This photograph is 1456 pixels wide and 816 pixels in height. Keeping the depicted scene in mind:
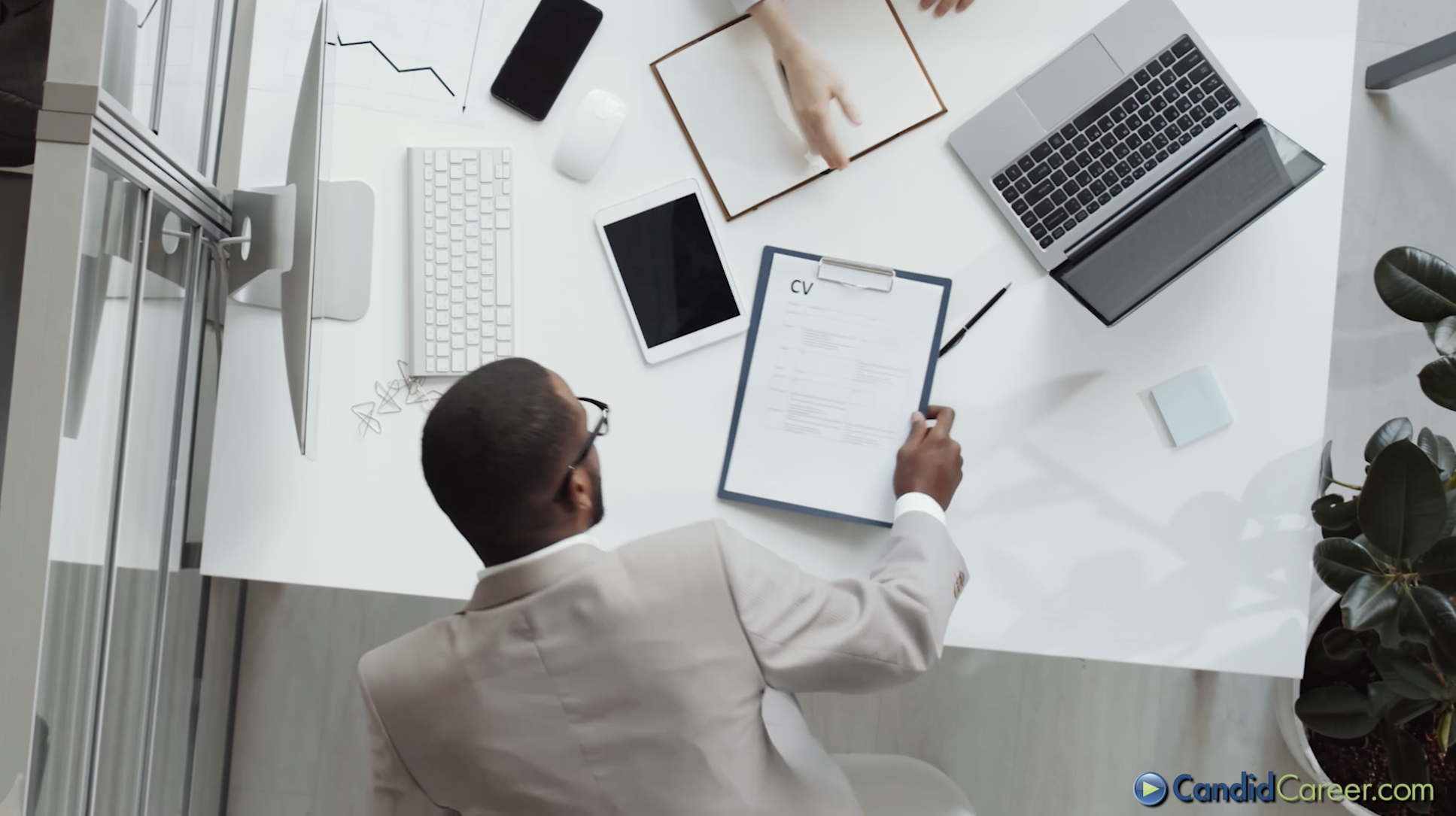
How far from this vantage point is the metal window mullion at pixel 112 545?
92cm

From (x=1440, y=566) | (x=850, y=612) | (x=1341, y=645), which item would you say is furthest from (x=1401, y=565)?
(x=850, y=612)

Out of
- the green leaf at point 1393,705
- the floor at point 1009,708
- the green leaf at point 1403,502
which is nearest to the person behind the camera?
the green leaf at point 1403,502

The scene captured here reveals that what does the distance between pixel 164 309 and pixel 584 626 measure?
1.95ft

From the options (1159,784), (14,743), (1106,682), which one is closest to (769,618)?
(14,743)

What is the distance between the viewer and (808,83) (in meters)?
1.15

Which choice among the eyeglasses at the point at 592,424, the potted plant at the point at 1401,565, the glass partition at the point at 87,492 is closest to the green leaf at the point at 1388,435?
the potted plant at the point at 1401,565

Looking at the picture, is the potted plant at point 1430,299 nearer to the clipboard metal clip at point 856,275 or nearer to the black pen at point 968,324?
the black pen at point 968,324

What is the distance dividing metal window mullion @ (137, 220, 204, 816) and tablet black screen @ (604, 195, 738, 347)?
1.58 ft

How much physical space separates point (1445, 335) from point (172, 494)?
1494 millimetres

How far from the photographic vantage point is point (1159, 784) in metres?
1.76

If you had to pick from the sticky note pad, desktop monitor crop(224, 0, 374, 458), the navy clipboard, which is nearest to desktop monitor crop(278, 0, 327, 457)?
desktop monitor crop(224, 0, 374, 458)

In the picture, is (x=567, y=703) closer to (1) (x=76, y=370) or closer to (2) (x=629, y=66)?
(1) (x=76, y=370)

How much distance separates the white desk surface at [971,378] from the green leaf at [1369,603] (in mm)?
71

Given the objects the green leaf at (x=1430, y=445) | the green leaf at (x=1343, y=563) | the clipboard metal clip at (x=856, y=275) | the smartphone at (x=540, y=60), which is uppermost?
the smartphone at (x=540, y=60)
